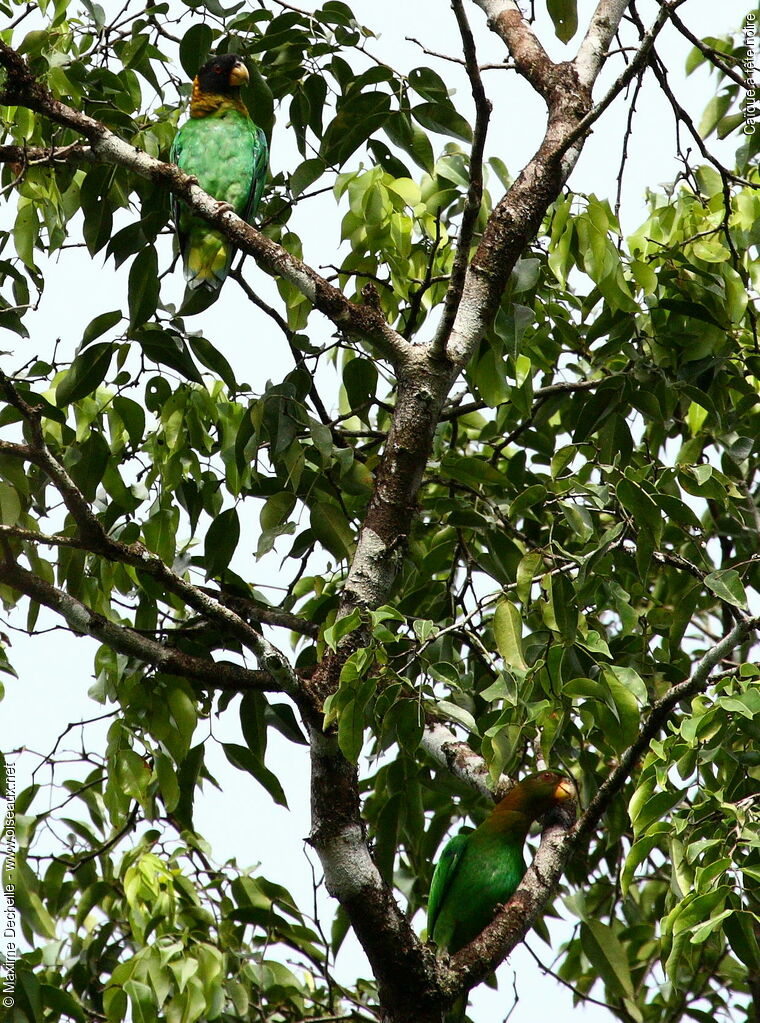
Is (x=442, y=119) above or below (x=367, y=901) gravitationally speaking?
above

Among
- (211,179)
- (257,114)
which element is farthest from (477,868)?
(211,179)

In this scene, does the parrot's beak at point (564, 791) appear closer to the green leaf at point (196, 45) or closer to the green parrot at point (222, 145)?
the green parrot at point (222, 145)

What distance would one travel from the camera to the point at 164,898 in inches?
91.3

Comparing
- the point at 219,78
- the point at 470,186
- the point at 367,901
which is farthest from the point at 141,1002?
the point at 219,78

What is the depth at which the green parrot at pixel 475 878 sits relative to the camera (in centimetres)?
261

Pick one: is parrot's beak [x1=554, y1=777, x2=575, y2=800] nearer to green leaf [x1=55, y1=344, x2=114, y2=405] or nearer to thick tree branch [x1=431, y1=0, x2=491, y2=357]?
thick tree branch [x1=431, y1=0, x2=491, y2=357]

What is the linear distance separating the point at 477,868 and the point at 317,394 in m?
1.30

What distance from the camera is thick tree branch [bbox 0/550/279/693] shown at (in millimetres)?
1876

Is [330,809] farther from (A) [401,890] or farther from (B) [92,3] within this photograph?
(B) [92,3]

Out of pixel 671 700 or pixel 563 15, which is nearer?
pixel 671 700

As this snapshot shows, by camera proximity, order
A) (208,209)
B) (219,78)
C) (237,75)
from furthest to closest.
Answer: (219,78)
(237,75)
(208,209)

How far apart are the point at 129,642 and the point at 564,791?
3.51 ft

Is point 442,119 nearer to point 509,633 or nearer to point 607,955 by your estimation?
point 509,633

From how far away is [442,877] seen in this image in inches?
107
